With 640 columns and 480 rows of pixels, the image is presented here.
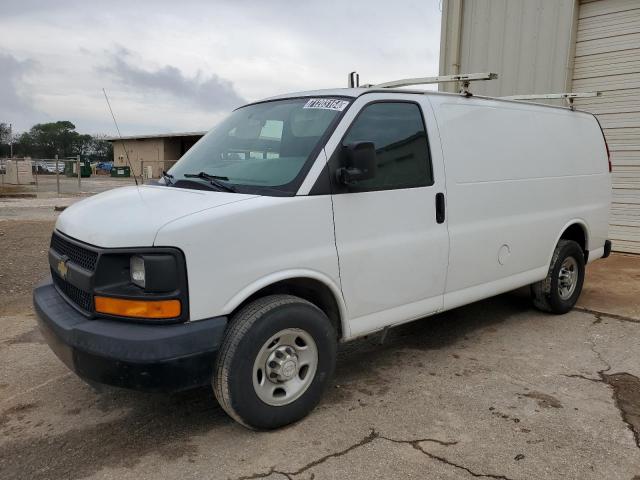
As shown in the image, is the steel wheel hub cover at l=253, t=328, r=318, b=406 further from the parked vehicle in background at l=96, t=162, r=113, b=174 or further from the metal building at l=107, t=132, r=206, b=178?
the parked vehicle in background at l=96, t=162, r=113, b=174

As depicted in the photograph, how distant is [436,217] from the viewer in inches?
156

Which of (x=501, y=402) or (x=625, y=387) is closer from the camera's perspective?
(x=501, y=402)

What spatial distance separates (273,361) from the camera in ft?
10.4

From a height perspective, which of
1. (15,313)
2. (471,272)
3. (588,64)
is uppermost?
(588,64)

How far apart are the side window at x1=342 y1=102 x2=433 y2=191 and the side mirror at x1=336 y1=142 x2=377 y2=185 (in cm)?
12

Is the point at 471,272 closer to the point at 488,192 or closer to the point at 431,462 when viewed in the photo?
the point at 488,192

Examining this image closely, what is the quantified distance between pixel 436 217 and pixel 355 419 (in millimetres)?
1548

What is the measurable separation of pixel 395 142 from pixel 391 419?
6.07 feet

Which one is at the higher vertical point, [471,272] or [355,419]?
[471,272]

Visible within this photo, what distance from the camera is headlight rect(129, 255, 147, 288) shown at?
2.81 m

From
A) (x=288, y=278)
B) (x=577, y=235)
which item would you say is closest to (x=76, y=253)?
(x=288, y=278)

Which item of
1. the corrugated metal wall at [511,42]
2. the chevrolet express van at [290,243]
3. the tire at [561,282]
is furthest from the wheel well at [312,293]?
the corrugated metal wall at [511,42]

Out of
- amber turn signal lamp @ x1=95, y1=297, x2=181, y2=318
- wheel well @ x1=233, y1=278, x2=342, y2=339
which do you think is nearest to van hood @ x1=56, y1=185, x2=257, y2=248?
amber turn signal lamp @ x1=95, y1=297, x2=181, y2=318

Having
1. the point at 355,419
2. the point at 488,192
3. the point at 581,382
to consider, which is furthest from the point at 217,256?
the point at 581,382
